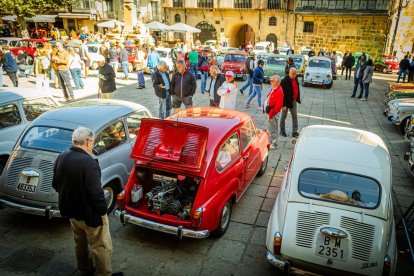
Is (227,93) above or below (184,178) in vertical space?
above

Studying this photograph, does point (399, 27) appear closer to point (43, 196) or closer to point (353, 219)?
point (353, 219)

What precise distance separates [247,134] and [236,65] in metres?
13.0

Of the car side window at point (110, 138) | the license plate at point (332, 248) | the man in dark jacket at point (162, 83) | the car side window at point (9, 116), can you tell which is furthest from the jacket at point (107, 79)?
the license plate at point (332, 248)

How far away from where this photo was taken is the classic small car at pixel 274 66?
1764 centimetres

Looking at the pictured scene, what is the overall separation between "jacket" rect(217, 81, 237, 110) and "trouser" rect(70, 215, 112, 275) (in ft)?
17.2

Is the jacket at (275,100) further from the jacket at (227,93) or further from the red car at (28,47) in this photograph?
the red car at (28,47)

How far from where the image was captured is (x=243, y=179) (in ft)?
17.9

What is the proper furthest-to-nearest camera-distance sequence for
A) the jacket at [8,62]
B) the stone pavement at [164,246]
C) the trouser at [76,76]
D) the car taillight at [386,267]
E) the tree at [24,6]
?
the tree at [24,6]
the trouser at [76,76]
the jacket at [8,62]
the stone pavement at [164,246]
the car taillight at [386,267]

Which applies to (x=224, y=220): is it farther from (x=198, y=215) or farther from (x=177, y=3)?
(x=177, y=3)

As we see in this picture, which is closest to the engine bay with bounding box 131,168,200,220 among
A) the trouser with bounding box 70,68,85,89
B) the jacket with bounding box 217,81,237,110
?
the jacket with bounding box 217,81,237,110

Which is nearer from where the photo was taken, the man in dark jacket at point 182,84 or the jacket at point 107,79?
the man in dark jacket at point 182,84

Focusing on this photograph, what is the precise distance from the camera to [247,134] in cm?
584

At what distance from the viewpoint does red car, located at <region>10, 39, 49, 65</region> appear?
20.1 metres

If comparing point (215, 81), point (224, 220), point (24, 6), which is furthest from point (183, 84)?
point (24, 6)
